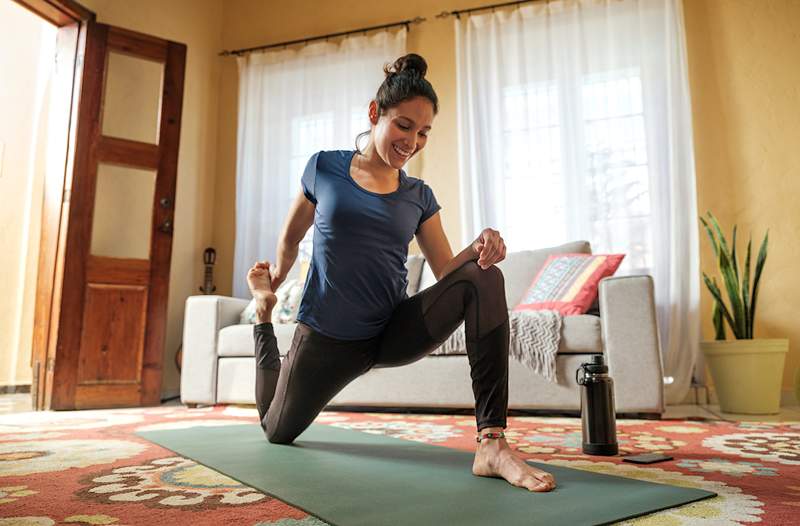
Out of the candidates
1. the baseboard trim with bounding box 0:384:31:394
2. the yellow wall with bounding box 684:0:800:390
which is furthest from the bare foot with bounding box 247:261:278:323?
the baseboard trim with bounding box 0:384:31:394

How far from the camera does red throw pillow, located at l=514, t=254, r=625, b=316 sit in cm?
295

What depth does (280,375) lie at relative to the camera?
1672 mm

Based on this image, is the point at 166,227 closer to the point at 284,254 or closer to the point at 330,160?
the point at 284,254

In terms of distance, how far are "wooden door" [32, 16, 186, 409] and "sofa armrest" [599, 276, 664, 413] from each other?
247cm

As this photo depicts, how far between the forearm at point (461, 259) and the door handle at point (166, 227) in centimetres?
258

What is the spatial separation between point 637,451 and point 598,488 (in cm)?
59

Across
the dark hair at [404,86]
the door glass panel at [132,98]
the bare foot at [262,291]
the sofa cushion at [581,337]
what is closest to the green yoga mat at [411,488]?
the bare foot at [262,291]

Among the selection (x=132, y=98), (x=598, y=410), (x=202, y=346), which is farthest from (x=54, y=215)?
(x=598, y=410)

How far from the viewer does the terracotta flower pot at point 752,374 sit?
287 centimetres

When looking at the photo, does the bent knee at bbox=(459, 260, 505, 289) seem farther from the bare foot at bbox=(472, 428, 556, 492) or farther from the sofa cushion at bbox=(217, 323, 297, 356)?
the sofa cushion at bbox=(217, 323, 297, 356)

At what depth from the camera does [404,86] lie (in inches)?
59.1

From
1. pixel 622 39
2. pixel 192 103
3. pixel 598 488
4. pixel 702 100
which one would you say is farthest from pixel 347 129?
pixel 598 488

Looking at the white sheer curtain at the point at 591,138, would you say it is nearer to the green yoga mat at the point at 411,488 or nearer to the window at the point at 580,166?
the window at the point at 580,166

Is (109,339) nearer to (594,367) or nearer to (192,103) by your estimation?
(192,103)
